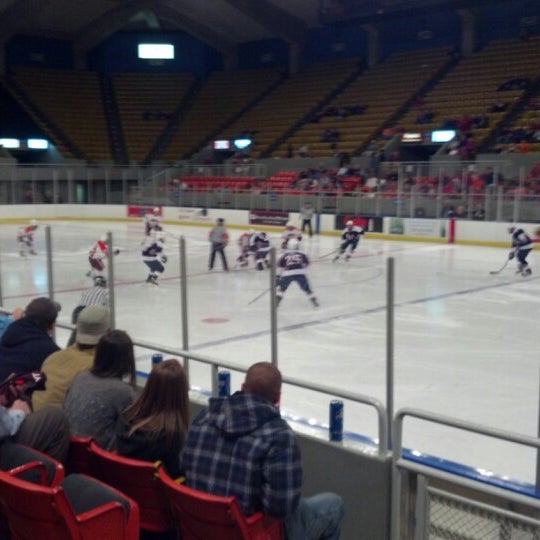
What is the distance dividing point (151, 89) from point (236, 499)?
3854 cm

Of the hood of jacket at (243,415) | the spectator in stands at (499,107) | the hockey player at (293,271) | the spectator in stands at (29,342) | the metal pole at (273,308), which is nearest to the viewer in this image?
the hood of jacket at (243,415)

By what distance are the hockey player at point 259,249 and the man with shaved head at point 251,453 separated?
11222 mm

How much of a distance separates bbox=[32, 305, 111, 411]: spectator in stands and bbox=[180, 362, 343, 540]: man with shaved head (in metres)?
1.15

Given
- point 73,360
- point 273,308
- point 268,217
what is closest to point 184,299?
point 273,308

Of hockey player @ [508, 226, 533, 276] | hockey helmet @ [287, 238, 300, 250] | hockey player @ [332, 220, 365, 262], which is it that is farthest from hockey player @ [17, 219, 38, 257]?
hockey player @ [508, 226, 533, 276]

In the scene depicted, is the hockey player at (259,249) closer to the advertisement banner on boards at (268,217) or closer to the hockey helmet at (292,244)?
the hockey helmet at (292,244)

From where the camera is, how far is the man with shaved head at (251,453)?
8.53 ft

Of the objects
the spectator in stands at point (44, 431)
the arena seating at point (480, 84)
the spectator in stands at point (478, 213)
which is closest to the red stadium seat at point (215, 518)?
the spectator in stands at point (44, 431)

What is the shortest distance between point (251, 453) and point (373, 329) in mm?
6285

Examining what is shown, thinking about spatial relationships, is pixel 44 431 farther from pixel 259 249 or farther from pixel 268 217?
pixel 268 217

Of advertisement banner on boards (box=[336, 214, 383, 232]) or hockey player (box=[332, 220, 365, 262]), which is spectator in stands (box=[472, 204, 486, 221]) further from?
hockey player (box=[332, 220, 365, 262])

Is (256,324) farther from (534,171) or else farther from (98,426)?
(534,171)

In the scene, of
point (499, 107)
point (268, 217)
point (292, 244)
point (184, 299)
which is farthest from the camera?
point (499, 107)

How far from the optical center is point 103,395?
328 cm
